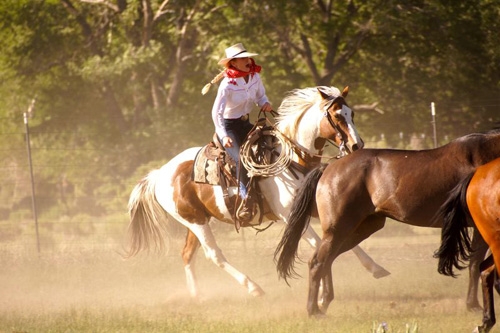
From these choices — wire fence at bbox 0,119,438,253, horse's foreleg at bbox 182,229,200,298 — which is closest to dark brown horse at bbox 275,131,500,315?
horse's foreleg at bbox 182,229,200,298

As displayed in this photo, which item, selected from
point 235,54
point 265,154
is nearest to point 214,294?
point 265,154

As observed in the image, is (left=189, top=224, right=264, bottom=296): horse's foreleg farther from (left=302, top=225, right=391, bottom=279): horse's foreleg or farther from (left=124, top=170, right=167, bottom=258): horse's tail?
(left=302, top=225, right=391, bottom=279): horse's foreleg

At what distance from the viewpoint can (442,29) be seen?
2161 cm

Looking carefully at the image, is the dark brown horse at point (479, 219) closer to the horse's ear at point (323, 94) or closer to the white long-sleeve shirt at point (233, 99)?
the horse's ear at point (323, 94)

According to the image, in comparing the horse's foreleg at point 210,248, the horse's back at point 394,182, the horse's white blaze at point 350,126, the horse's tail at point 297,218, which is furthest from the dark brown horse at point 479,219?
the horse's foreleg at point 210,248

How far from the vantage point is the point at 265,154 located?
8930 millimetres

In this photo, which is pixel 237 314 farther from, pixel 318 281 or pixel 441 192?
pixel 441 192

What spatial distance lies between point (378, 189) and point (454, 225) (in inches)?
39.9

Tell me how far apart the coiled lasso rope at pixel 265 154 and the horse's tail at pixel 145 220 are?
2099 millimetres

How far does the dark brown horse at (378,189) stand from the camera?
24.0ft

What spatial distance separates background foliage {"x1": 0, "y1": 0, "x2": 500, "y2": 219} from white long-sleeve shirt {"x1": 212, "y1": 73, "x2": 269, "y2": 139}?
10.2 m

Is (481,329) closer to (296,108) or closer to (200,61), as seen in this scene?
(296,108)

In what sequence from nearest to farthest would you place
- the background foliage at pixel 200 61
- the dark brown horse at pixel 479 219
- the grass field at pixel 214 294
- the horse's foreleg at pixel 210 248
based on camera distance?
1. the dark brown horse at pixel 479 219
2. the grass field at pixel 214 294
3. the horse's foreleg at pixel 210 248
4. the background foliage at pixel 200 61

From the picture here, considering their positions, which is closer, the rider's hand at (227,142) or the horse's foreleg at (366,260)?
the horse's foreleg at (366,260)
